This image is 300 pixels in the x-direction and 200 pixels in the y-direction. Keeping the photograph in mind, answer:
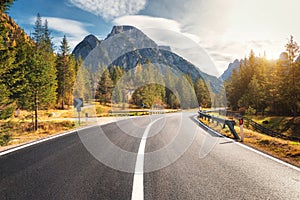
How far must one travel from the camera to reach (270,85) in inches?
1927

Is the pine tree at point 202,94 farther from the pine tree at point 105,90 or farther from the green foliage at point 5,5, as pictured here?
the green foliage at point 5,5

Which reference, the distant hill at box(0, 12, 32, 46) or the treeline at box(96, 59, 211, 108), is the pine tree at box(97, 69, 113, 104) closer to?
the treeline at box(96, 59, 211, 108)

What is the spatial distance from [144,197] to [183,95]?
315 feet

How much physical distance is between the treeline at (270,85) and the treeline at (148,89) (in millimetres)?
24650

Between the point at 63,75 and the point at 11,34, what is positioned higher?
the point at 11,34

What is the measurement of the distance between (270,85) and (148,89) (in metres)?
32.0

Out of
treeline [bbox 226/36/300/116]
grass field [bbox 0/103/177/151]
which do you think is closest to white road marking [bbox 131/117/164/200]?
grass field [bbox 0/103/177/151]

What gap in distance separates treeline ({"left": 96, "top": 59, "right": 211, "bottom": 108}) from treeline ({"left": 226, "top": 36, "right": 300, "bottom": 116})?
2465 cm

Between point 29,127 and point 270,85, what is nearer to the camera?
point 29,127

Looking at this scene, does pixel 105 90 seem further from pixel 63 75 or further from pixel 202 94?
pixel 202 94

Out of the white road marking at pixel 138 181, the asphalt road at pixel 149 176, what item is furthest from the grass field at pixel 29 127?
the white road marking at pixel 138 181

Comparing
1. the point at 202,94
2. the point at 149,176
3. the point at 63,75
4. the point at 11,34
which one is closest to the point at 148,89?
the point at 63,75

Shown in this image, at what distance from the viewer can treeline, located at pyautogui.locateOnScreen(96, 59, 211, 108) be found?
67812 mm

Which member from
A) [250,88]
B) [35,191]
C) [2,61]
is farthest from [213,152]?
[250,88]
